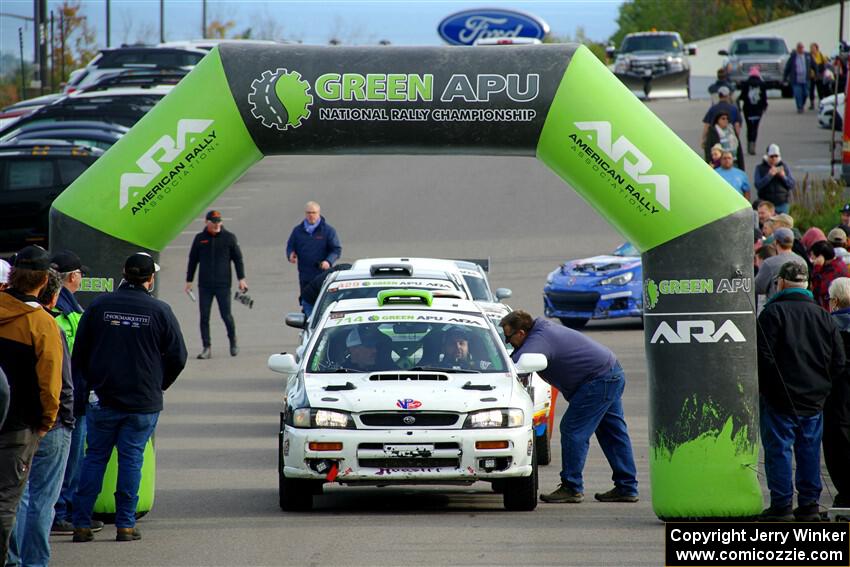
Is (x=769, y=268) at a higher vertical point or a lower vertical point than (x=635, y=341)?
higher

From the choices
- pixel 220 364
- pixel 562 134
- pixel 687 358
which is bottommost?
pixel 220 364

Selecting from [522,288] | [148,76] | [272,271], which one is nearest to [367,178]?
[148,76]

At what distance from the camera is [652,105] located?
48406 mm

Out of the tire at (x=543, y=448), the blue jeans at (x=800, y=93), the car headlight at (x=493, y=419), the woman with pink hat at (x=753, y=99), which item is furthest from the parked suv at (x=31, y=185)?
the blue jeans at (x=800, y=93)

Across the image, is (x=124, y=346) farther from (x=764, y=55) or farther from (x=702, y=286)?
(x=764, y=55)

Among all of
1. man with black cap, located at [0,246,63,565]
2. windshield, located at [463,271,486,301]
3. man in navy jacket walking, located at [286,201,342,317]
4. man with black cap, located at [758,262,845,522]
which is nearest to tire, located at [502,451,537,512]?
man with black cap, located at [758,262,845,522]

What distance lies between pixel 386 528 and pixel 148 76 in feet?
86.7

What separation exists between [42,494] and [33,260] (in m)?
1.36

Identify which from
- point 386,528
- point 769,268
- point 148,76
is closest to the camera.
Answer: point 386,528

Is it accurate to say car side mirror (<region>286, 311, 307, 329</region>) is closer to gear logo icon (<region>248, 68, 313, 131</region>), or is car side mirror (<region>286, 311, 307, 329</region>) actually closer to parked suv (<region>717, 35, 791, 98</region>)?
gear logo icon (<region>248, 68, 313, 131</region>)

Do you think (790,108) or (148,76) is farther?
(790,108)

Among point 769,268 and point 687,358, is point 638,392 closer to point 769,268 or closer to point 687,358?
point 769,268

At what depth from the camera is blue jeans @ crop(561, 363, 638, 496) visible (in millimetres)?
11836

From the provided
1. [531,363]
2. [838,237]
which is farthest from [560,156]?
[838,237]
